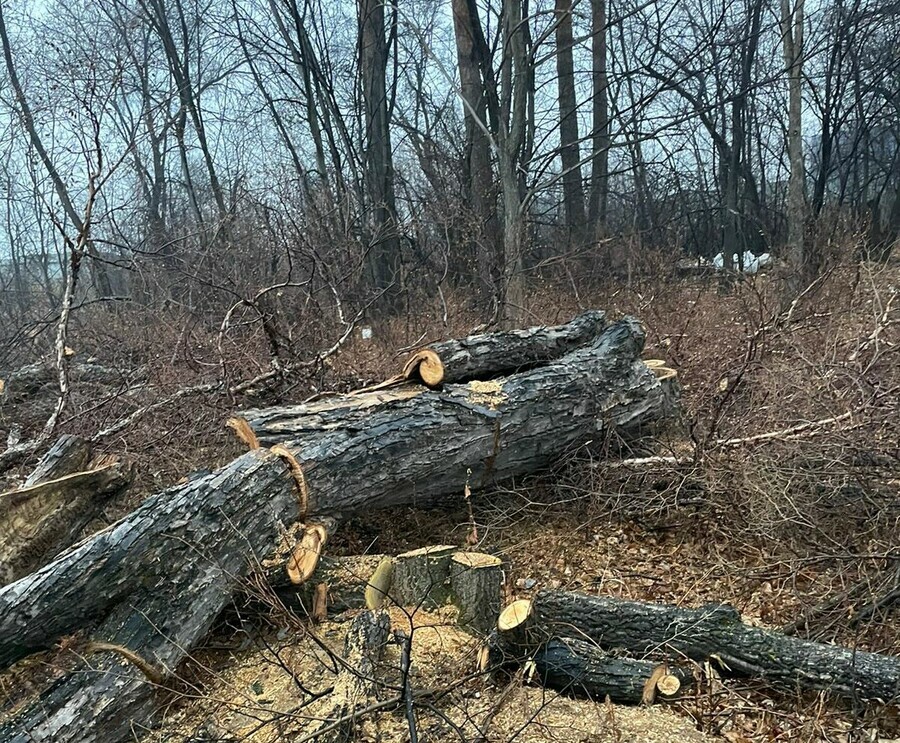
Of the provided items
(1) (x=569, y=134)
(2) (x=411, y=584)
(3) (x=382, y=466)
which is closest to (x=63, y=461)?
(3) (x=382, y=466)

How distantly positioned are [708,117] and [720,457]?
1394 cm

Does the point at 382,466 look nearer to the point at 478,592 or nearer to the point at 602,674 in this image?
the point at 478,592

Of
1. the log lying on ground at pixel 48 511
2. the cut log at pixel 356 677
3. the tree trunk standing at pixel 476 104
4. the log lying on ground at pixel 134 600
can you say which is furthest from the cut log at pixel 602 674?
the tree trunk standing at pixel 476 104

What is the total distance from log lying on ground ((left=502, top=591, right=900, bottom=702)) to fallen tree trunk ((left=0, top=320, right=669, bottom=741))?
1.19 m

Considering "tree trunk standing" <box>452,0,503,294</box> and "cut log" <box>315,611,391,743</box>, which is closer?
"cut log" <box>315,611,391,743</box>

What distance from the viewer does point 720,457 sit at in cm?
429

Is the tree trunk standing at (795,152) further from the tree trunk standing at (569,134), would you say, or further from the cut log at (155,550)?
the cut log at (155,550)

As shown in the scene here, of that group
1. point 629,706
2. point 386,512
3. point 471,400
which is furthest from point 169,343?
point 629,706

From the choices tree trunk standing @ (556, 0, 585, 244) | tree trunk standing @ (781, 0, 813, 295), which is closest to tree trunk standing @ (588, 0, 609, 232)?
tree trunk standing @ (556, 0, 585, 244)

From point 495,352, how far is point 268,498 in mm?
1877

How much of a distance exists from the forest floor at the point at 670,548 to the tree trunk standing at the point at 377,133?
21.6 ft

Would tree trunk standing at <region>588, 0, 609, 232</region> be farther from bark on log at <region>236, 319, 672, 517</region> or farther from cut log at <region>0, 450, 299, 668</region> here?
cut log at <region>0, 450, 299, 668</region>

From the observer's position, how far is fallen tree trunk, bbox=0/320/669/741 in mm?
2812

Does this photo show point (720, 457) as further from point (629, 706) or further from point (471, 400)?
point (629, 706)
